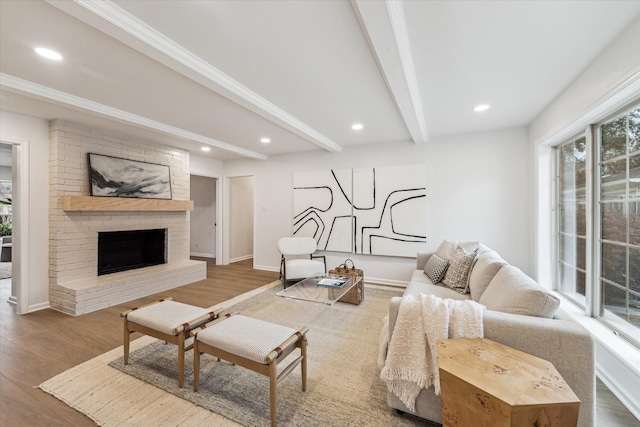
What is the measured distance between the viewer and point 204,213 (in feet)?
22.0

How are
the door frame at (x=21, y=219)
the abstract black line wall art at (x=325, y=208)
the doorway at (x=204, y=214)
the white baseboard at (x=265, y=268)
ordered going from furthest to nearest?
the doorway at (x=204, y=214), the white baseboard at (x=265, y=268), the abstract black line wall art at (x=325, y=208), the door frame at (x=21, y=219)

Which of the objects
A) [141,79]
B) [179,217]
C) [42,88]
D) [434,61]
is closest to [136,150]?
[179,217]

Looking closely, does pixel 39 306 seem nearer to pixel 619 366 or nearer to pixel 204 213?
pixel 204 213

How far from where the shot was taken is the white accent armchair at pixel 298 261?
3982 millimetres

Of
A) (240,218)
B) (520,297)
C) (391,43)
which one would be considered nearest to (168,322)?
(520,297)

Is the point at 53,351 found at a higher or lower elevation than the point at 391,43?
lower

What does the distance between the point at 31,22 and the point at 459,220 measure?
4575 millimetres

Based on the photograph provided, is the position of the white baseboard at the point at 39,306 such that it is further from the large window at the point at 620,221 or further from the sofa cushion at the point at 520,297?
the large window at the point at 620,221

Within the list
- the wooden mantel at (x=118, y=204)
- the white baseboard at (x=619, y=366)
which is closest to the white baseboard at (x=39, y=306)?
the wooden mantel at (x=118, y=204)

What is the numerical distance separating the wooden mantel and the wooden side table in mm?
4143

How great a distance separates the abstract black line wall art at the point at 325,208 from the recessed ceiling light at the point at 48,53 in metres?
3.39

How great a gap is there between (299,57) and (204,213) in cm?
568

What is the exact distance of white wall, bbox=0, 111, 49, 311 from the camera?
3055mm

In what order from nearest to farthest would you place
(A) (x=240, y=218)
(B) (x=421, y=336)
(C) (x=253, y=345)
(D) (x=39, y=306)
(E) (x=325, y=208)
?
1. (B) (x=421, y=336)
2. (C) (x=253, y=345)
3. (D) (x=39, y=306)
4. (E) (x=325, y=208)
5. (A) (x=240, y=218)
